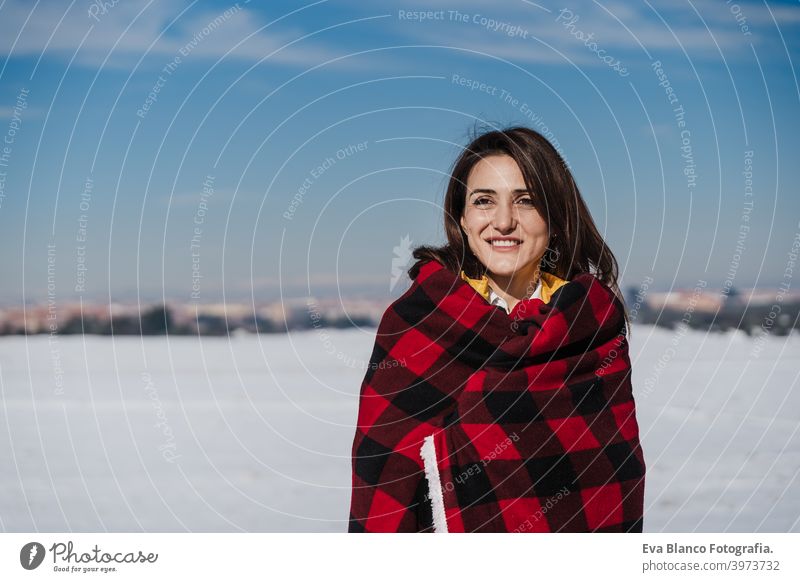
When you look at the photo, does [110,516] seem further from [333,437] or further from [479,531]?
[479,531]

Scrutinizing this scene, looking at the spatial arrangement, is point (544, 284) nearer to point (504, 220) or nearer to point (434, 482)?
point (504, 220)

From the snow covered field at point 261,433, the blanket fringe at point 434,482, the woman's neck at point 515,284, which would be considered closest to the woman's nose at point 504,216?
Result: the woman's neck at point 515,284

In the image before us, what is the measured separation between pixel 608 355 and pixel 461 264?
50cm

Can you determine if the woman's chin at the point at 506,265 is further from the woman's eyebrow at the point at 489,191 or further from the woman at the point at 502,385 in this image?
the woman's eyebrow at the point at 489,191

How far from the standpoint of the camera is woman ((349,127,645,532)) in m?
2.71

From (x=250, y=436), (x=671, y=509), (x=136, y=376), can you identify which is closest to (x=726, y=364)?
(x=671, y=509)

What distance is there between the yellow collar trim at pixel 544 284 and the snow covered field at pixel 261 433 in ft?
2.10

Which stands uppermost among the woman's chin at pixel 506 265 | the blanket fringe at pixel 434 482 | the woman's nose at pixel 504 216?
the woman's nose at pixel 504 216

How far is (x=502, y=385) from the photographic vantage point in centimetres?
268

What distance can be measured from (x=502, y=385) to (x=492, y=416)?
0.09 metres

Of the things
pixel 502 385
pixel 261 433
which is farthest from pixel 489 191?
pixel 261 433

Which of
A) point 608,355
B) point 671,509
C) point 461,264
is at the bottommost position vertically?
point 671,509

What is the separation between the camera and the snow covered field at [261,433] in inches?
183

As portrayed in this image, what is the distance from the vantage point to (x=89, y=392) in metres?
6.63
